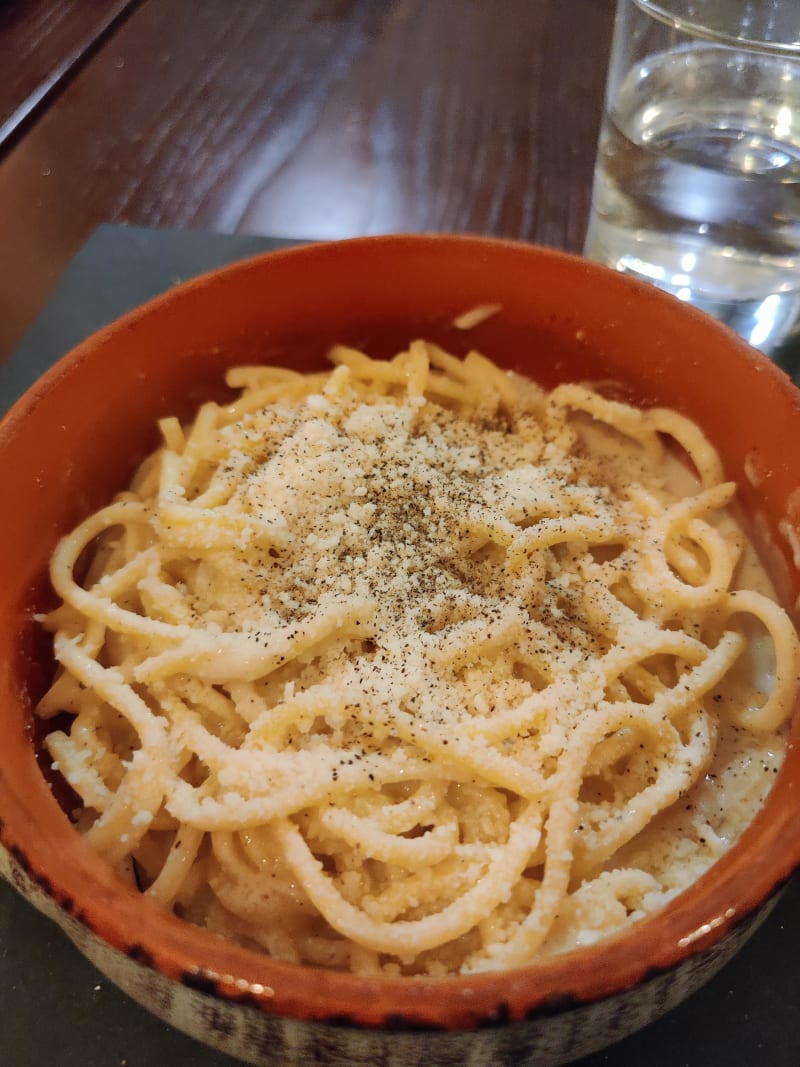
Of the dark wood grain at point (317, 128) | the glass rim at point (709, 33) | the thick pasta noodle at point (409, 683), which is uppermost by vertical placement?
the glass rim at point (709, 33)

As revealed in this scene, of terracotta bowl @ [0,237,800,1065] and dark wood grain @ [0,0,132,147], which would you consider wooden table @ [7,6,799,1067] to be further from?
terracotta bowl @ [0,237,800,1065]

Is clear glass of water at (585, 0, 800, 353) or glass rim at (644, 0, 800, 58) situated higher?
glass rim at (644, 0, 800, 58)

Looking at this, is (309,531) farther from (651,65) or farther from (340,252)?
(651,65)

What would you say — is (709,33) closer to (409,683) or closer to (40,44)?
(409,683)

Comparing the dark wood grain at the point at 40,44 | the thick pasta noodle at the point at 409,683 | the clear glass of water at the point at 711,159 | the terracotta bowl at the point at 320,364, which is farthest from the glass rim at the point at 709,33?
the dark wood grain at the point at 40,44

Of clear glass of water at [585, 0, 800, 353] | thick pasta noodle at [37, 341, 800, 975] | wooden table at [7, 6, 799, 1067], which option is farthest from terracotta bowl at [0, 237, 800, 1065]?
wooden table at [7, 6, 799, 1067]

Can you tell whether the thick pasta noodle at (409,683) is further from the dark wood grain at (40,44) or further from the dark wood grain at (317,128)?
the dark wood grain at (40,44)
